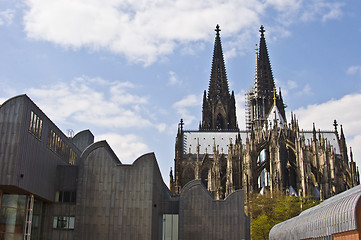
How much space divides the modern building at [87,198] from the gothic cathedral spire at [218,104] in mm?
55653

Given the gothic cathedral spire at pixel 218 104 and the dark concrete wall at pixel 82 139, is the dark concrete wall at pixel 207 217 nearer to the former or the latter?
the dark concrete wall at pixel 82 139

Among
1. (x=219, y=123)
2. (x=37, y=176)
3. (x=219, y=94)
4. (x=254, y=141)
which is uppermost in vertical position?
(x=219, y=94)

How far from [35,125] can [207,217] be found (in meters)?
15.3

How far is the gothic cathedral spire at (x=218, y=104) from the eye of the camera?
93.9 metres

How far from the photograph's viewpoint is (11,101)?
28359mm

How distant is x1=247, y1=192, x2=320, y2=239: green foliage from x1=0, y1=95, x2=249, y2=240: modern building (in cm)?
1399

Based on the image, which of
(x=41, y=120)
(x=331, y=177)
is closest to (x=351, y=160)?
(x=331, y=177)

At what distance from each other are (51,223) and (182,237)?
10096 mm

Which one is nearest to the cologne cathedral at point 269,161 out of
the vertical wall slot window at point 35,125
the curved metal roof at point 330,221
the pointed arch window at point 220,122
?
the pointed arch window at point 220,122

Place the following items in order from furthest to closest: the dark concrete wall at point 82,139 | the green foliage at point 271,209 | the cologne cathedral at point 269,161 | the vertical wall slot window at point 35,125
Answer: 1. the cologne cathedral at point 269,161
2. the green foliage at point 271,209
3. the dark concrete wall at point 82,139
4. the vertical wall slot window at point 35,125

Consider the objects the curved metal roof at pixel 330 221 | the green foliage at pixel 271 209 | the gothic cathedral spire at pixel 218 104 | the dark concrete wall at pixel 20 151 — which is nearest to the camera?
the curved metal roof at pixel 330 221

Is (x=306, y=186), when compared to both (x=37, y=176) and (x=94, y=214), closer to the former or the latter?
(x=94, y=214)

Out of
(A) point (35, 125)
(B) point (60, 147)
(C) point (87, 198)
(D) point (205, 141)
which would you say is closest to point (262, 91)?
(D) point (205, 141)

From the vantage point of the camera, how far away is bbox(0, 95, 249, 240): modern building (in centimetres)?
2833
